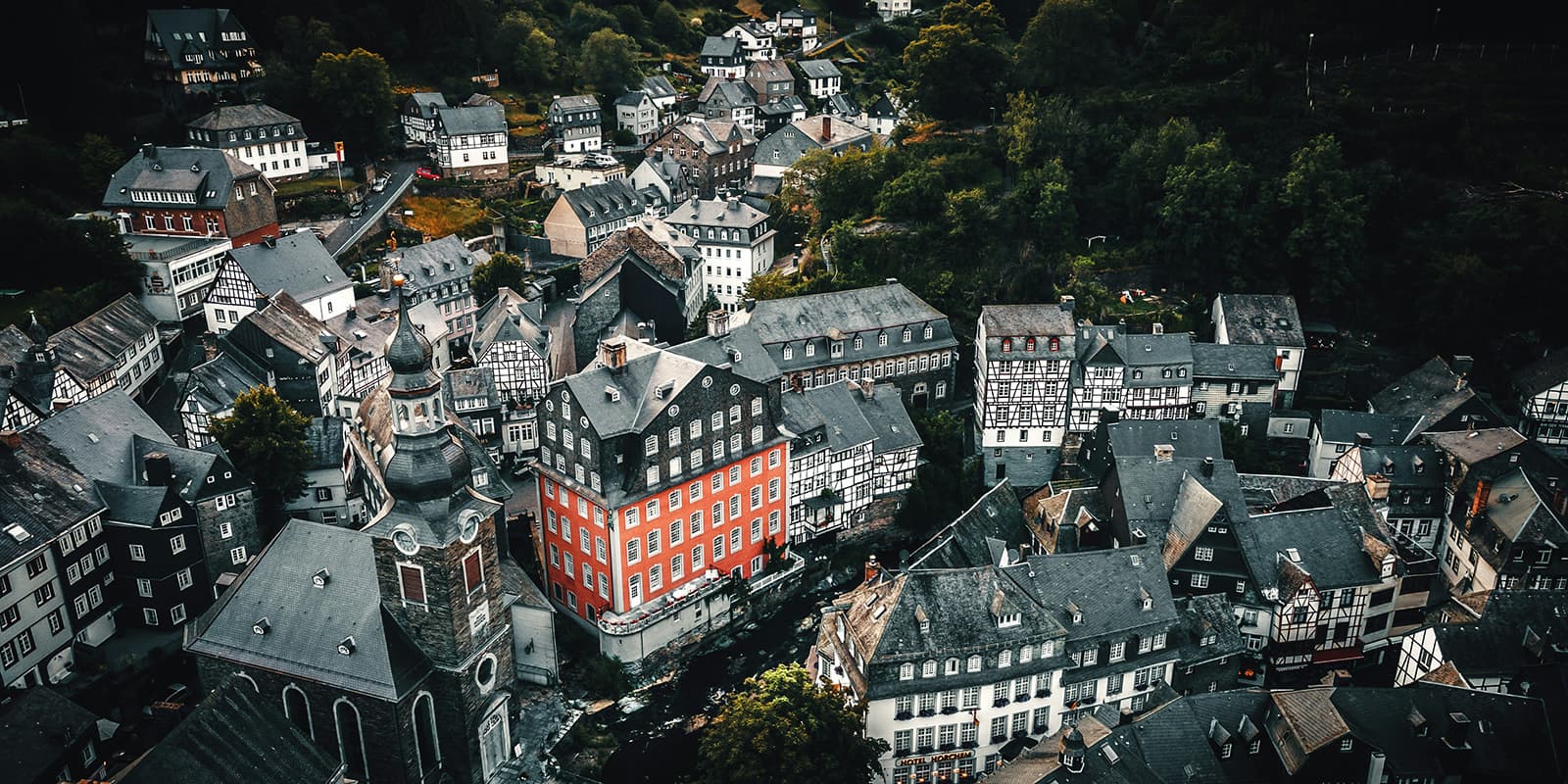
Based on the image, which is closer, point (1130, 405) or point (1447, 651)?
point (1447, 651)

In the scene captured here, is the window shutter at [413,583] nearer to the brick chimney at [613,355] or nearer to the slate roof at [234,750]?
the slate roof at [234,750]

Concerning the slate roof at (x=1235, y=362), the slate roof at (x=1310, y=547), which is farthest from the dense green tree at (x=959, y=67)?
the slate roof at (x=1310, y=547)

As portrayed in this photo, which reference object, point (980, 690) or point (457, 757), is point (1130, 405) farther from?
point (457, 757)

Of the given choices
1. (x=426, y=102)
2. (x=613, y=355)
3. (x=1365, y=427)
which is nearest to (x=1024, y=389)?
(x=1365, y=427)

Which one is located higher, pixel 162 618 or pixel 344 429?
pixel 344 429

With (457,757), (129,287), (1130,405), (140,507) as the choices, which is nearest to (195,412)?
(140,507)

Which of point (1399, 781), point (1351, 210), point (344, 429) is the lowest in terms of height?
point (1399, 781)

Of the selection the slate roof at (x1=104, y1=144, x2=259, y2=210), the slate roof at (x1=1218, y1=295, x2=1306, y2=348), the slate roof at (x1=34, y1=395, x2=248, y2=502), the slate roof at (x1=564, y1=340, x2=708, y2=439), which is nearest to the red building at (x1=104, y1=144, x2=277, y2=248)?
the slate roof at (x1=104, y1=144, x2=259, y2=210)
